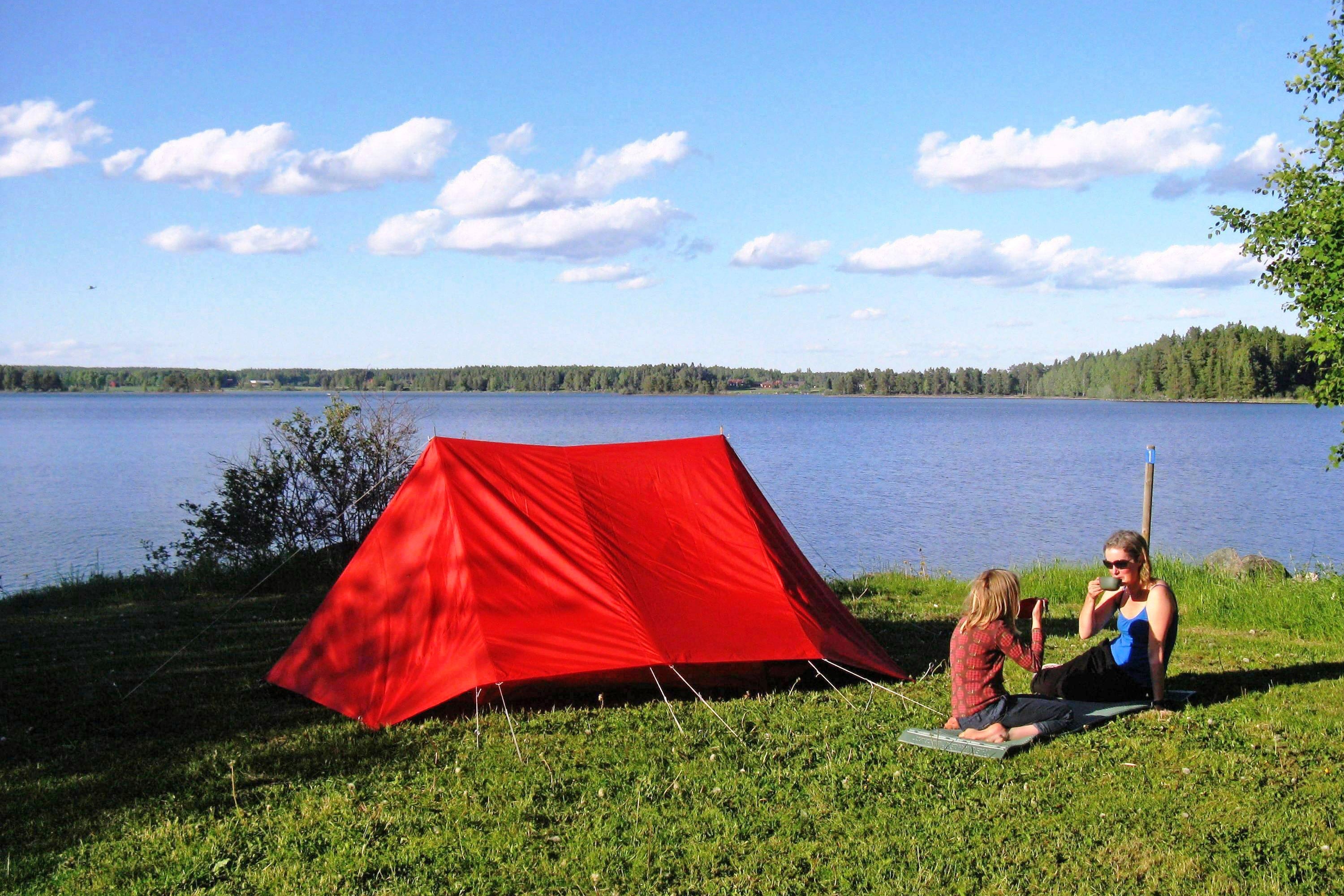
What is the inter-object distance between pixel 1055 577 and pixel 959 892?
9.73 meters

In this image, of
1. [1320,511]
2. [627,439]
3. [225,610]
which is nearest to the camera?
[225,610]

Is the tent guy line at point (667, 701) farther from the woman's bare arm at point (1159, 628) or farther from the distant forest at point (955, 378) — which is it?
the distant forest at point (955, 378)

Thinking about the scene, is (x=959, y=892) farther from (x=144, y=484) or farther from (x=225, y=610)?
(x=144, y=484)

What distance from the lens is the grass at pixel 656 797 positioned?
14.9 feet

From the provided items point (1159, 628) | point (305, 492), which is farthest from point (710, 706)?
point (305, 492)

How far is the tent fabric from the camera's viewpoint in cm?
707

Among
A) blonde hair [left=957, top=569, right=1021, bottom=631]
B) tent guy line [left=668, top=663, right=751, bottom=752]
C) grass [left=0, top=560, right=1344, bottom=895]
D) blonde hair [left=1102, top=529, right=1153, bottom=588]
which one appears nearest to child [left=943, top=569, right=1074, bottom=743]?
blonde hair [left=957, top=569, right=1021, bottom=631]

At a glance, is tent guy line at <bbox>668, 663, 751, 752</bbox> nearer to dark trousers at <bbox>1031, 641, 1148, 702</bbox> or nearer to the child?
the child

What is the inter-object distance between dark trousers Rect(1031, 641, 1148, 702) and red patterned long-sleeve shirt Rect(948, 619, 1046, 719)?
0.80m

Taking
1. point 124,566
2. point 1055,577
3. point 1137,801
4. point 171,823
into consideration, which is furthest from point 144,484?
point 1137,801

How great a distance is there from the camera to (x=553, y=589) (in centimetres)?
740

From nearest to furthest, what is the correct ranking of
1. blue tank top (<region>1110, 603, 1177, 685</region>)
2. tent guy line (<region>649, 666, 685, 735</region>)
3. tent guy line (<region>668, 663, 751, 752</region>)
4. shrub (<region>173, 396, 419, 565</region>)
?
tent guy line (<region>668, 663, 751, 752</region>)
tent guy line (<region>649, 666, 685, 735</region>)
blue tank top (<region>1110, 603, 1177, 685</region>)
shrub (<region>173, 396, 419, 565</region>)

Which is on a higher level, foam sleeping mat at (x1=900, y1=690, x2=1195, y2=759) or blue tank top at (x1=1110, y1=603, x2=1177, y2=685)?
blue tank top at (x1=1110, y1=603, x2=1177, y2=685)

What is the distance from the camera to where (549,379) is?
15588 cm
